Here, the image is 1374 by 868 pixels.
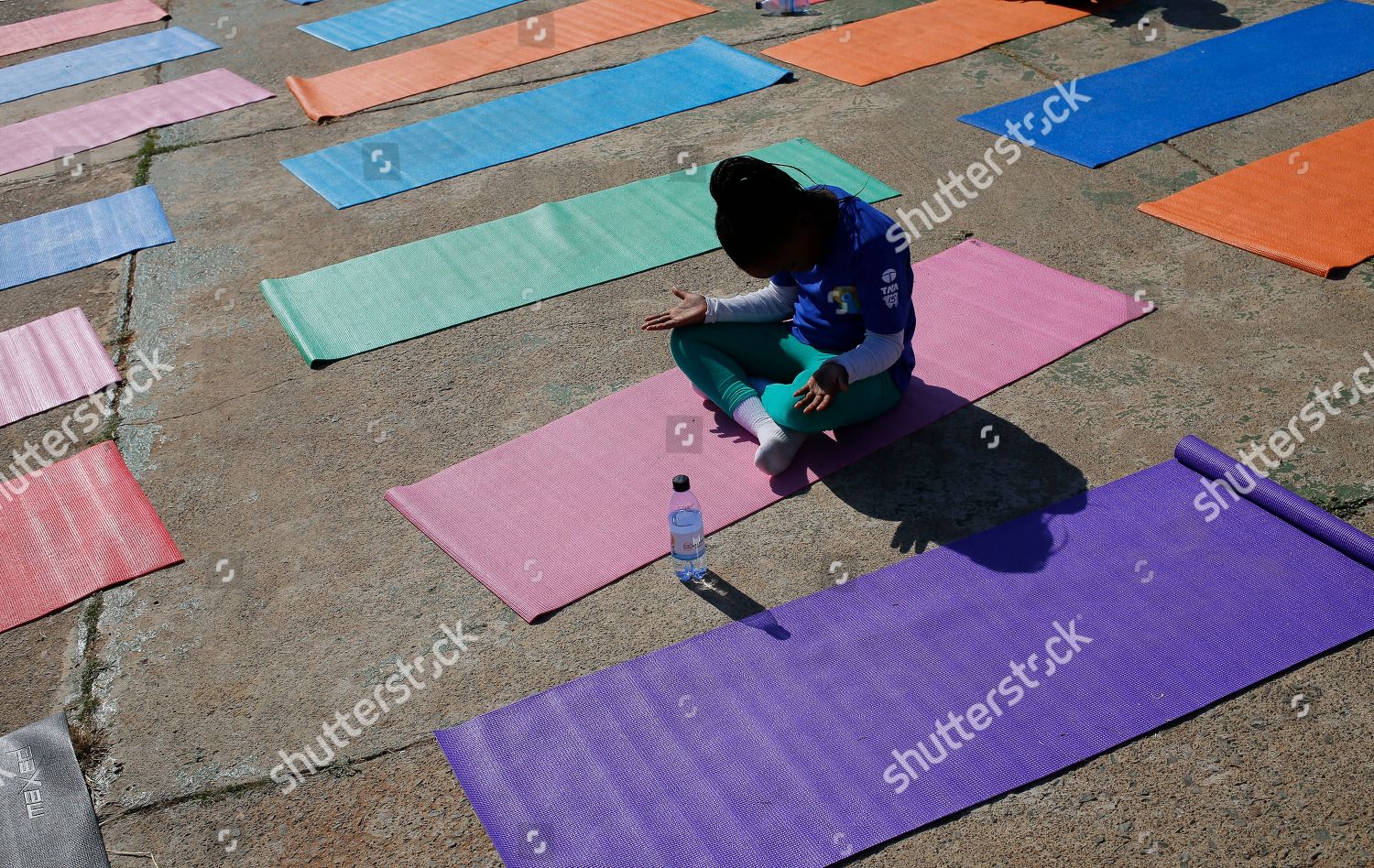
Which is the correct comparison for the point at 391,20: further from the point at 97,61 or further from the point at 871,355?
the point at 871,355

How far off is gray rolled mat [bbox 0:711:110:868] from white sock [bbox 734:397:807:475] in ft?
6.38

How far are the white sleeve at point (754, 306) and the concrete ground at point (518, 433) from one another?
19.4 inches

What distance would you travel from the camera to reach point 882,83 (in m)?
5.95

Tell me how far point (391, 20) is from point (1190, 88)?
16.8 feet

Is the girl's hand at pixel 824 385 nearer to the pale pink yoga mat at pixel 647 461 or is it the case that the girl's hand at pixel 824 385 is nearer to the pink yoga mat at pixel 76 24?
the pale pink yoga mat at pixel 647 461

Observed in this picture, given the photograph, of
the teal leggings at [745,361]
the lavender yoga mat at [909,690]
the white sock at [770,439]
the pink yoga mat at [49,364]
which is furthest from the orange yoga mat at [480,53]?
the lavender yoga mat at [909,690]

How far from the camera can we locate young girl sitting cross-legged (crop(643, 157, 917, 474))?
9.93 feet

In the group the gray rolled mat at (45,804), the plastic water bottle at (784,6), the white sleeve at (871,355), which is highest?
the white sleeve at (871,355)

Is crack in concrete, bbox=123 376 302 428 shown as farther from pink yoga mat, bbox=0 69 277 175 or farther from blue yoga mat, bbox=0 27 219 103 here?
blue yoga mat, bbox=0 27 219 103

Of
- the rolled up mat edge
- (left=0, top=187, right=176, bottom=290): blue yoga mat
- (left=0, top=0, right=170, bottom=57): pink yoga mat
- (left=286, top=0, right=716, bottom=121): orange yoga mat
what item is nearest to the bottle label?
the rolled up mat edge

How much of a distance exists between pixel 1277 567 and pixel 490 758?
6.59 ft

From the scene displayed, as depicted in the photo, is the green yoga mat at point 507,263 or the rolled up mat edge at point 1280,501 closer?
the rolled up mat edge at point 1280,501

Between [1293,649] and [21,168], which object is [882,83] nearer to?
[1293,649]

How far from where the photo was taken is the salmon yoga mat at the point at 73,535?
128 inches
